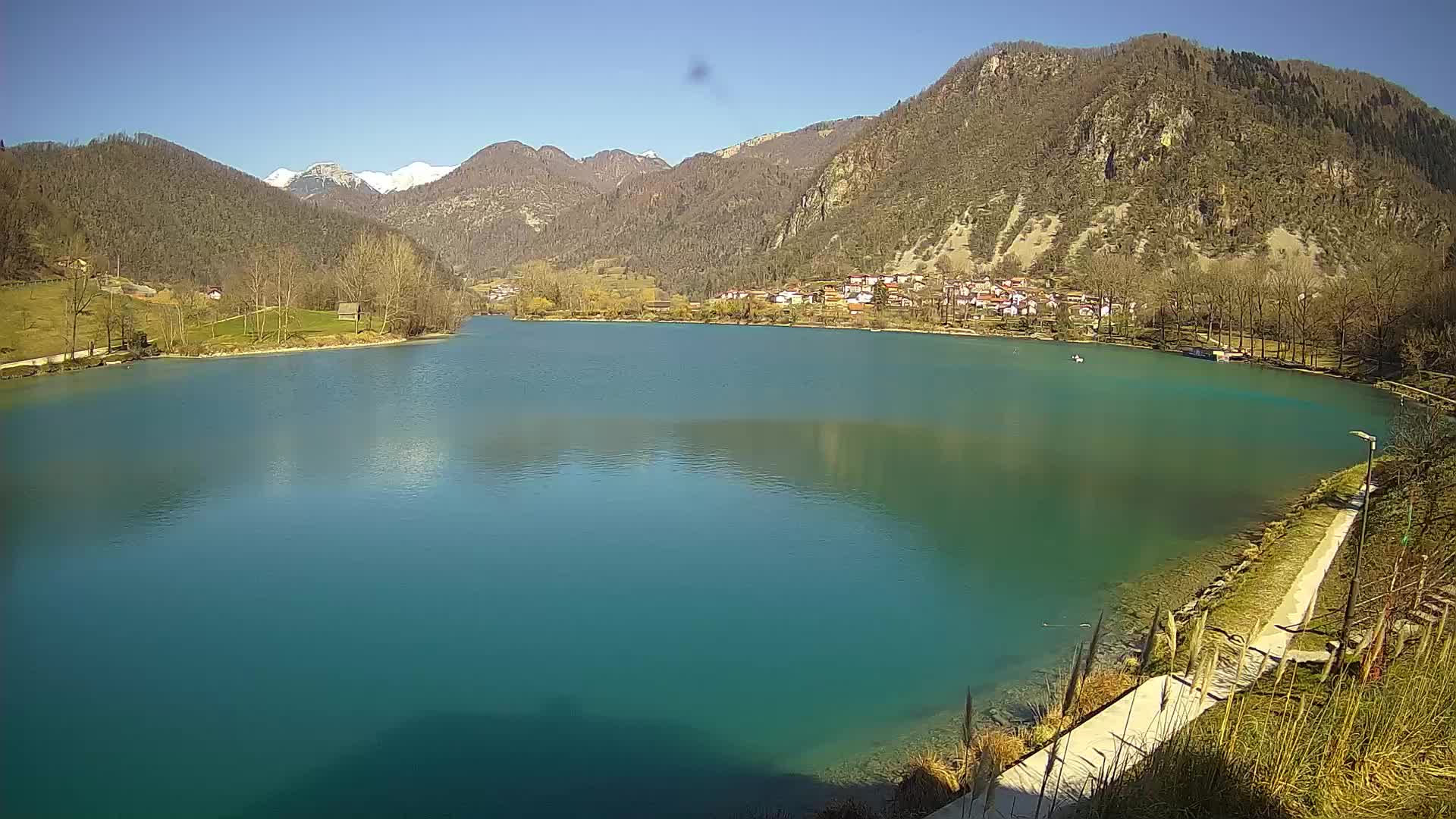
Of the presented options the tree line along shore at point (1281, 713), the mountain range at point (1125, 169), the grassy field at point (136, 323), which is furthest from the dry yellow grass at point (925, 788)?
the mountain range at point (1125, 169)

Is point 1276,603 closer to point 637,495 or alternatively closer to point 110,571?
point 637,495

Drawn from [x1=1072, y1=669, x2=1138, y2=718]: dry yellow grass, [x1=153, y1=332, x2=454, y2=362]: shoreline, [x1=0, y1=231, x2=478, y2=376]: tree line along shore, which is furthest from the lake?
[x1=153, y1=332, x2=454, y2=362]: shoreline

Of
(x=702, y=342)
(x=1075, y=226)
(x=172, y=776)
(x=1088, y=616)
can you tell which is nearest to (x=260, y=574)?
(x=172, y=776)

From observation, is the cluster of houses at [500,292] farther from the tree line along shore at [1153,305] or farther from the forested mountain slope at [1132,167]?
the forested mountain slope at [1132,167]

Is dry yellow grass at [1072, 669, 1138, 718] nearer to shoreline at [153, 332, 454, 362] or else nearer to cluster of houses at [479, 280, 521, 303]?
shoreline at [153, 332, 454, 362]

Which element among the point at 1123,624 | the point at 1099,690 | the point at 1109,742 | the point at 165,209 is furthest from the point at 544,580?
the point at 165,209

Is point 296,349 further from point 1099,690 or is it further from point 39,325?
point 1099,690
